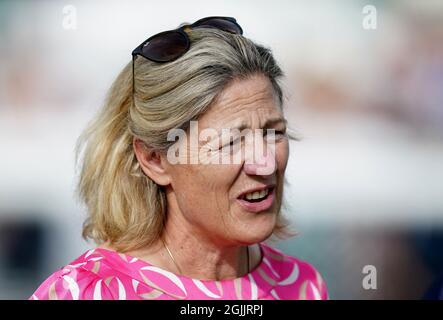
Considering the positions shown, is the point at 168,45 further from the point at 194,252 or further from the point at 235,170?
the point at 194,252

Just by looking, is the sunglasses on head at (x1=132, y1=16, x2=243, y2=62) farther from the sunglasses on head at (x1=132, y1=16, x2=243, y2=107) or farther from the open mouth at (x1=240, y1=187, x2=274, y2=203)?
the open mouth at (x1=240, y1=187, x2=274, y2=203)

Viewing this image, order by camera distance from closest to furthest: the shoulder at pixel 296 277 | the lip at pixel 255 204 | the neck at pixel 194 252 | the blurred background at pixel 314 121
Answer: the lip at pixel 255 204 → the neck at pixel 194 252 → the shoulder at pixel 296 277 → the blurred background at pixel 314 121

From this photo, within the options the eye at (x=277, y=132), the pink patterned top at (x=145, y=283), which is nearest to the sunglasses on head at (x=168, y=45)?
the eye at (x=277, y=132)

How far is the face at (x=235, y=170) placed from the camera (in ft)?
6.26

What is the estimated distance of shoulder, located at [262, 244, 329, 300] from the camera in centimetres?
221

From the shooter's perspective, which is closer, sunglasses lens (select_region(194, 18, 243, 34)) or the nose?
the nose

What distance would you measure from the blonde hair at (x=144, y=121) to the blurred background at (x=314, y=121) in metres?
2.04

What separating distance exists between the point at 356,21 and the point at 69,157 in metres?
2.22

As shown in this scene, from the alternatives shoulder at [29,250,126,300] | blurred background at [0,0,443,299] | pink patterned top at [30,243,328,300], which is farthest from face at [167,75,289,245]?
blurred background at [0,0,443,299]

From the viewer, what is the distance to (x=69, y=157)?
4141mm

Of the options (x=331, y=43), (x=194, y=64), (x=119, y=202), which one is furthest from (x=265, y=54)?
(x=331, y=43)

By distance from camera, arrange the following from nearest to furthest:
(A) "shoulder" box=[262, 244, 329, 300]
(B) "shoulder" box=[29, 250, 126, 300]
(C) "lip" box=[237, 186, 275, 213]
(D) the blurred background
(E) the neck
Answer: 1. (B) "shoulder" box=[29, 250, 126, 300]
2. (C) "lip" box=[237, 186, 275, 213]
3. (E) the neck
4. (A) "shoulder" box=[262, 244, 329, 300]
5. (D) the blurred background

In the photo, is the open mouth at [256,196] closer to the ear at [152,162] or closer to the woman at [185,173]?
the woman at [185,173]
